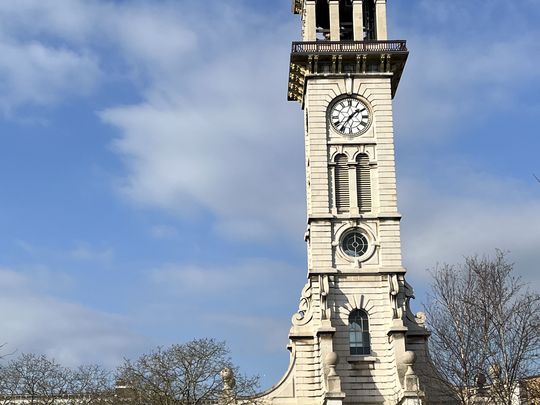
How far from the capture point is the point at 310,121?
62.5 m

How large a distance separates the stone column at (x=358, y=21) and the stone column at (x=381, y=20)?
101 cm

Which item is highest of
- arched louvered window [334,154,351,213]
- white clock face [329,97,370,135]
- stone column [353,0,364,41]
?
stone column [353,0,364,41]

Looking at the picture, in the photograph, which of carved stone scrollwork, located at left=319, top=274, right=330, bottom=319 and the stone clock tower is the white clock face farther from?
carved stone scrollwork, located at left=319, top=274, right=330, bottom=319

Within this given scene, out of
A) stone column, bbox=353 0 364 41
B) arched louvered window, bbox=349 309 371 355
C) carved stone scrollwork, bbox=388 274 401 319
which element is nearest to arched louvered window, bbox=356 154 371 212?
carved stone scrollwork, bbox=388 274 401 319

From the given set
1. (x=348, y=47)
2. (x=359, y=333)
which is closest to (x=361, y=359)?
(x=359, y=333)

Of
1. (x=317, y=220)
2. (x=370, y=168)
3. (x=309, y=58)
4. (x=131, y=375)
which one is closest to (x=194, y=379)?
(x=131, y=375)

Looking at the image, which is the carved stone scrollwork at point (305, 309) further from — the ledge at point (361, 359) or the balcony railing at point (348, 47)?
the balcony railing at point (348, 47)

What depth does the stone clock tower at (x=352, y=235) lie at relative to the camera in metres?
57.4

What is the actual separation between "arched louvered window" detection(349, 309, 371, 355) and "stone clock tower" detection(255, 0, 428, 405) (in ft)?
0.19

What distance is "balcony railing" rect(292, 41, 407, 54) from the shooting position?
62781mm

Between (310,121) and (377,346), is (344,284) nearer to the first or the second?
(377,346)

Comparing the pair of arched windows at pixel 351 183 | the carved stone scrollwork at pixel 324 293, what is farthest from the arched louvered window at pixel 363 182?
Result: the carved stone scrollwork at pixel 324 293

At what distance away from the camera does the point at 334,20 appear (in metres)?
64.7

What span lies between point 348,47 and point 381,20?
3403 mm
